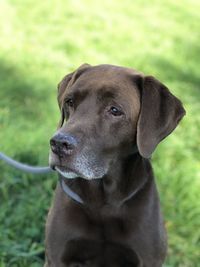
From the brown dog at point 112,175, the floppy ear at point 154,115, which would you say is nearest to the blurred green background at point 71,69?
the brown dog at point 112,175

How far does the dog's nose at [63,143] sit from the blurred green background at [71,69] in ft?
3.84

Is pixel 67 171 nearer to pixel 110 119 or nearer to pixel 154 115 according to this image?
pixel 110 119

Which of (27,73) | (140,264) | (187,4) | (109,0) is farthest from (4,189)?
(187,4)

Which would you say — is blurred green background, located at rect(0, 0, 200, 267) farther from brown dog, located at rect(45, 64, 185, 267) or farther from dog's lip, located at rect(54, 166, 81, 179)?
dog's lip, located at rect(54, 166, 81, 179)

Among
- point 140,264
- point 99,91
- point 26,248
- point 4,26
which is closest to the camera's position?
point 99,91

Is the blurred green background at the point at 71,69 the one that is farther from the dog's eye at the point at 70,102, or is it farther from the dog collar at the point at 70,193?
the dog's eye at the point at 70,102

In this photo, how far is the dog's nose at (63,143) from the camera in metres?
2.90

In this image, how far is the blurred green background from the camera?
429 centimetres

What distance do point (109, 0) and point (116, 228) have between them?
7.67 m

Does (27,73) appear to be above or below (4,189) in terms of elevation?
below

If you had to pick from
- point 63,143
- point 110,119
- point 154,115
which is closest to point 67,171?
point 63,143

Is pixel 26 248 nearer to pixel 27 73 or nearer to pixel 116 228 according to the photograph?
pixel 116 228

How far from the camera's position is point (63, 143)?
114 inches

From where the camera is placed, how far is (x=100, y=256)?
340cm
